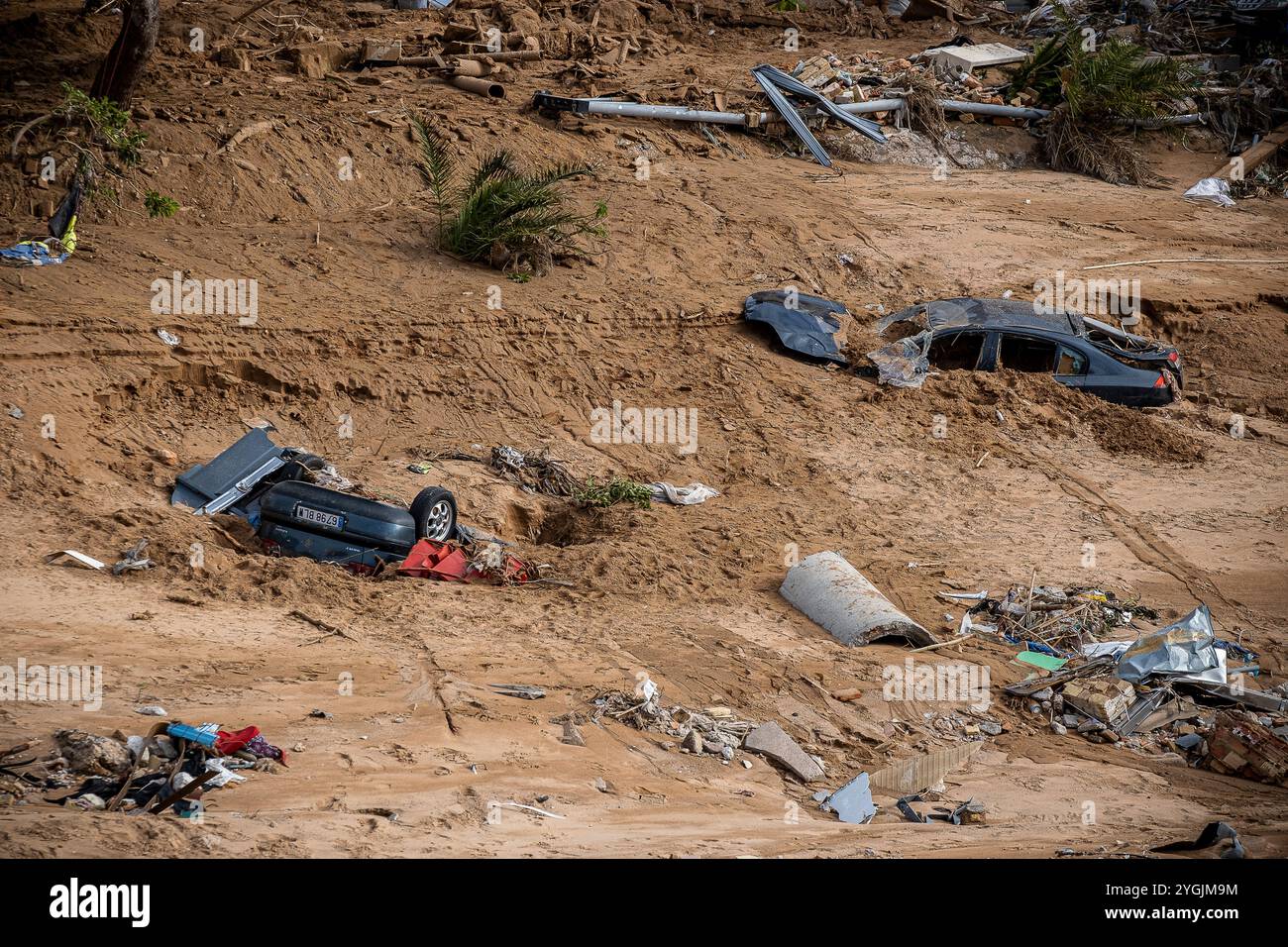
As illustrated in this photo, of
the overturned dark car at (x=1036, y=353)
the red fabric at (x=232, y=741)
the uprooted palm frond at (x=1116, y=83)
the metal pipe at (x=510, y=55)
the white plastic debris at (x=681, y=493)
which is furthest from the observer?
the uprooted palm frond at (x=1116, y=83)

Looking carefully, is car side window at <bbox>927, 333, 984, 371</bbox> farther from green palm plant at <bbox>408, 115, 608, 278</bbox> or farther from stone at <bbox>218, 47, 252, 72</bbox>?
stone at <bbox>218, 47, 252, 72</bbox>

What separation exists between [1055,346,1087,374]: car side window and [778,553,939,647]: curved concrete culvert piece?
5.28 meters

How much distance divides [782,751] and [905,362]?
7189mm

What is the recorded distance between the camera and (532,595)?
930 cm

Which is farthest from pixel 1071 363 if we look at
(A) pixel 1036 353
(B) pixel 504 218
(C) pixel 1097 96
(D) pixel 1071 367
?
(C) pixel 1097 96

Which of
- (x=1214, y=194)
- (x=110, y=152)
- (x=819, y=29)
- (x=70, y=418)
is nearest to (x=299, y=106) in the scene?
(x=110, y=152)

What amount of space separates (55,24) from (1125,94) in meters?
15.9

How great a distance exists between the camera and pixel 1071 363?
1393 centimetres

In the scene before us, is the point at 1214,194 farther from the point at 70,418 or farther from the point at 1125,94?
the point at 70,418

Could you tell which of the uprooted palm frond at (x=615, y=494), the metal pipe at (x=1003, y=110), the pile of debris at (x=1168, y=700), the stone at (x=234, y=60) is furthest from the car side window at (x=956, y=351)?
the stone at (x=234, y=60)

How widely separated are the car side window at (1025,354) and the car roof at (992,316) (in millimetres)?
153

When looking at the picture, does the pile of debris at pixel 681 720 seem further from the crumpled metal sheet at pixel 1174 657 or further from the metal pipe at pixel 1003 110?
the metal pipe at pixel 1003 110

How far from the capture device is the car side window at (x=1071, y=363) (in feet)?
45.5

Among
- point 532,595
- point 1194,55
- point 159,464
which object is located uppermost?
point 1194,55
